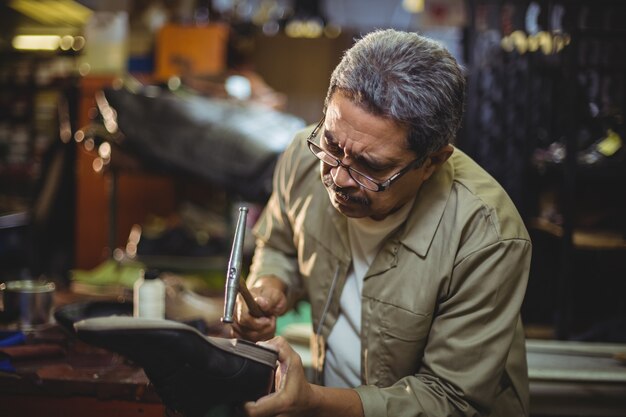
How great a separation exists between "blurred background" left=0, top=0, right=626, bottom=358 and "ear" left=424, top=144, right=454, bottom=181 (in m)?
1.51

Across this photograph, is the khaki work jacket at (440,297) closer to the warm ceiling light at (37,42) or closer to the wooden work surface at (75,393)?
the wooden work surface at (75,393)

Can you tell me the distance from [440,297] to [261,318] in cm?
51

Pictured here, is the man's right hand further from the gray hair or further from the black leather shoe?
the gray hair

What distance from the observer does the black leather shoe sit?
4.27ft

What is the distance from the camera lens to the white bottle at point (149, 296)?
2312mm

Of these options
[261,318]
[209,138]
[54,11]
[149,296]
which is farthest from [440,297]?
[54,11]

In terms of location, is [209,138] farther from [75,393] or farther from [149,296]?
[75,393]

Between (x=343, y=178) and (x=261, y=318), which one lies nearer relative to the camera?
(x=343, y=178)

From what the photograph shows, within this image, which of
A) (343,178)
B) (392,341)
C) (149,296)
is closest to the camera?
(343,178)

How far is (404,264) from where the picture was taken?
6.06 feet

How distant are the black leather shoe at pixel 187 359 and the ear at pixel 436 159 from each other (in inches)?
26.1

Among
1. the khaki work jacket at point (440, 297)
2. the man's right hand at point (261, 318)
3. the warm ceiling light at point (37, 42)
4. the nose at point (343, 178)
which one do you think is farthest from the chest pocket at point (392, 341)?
the warm ceiling light at point (37, 42)

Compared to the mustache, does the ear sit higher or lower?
higher

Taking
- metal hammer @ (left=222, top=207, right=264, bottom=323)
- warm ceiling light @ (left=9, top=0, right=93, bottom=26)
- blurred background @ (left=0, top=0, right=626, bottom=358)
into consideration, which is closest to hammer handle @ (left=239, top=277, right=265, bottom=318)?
metal hammer @ (left=222, top=207, right=264, bottom=323)
